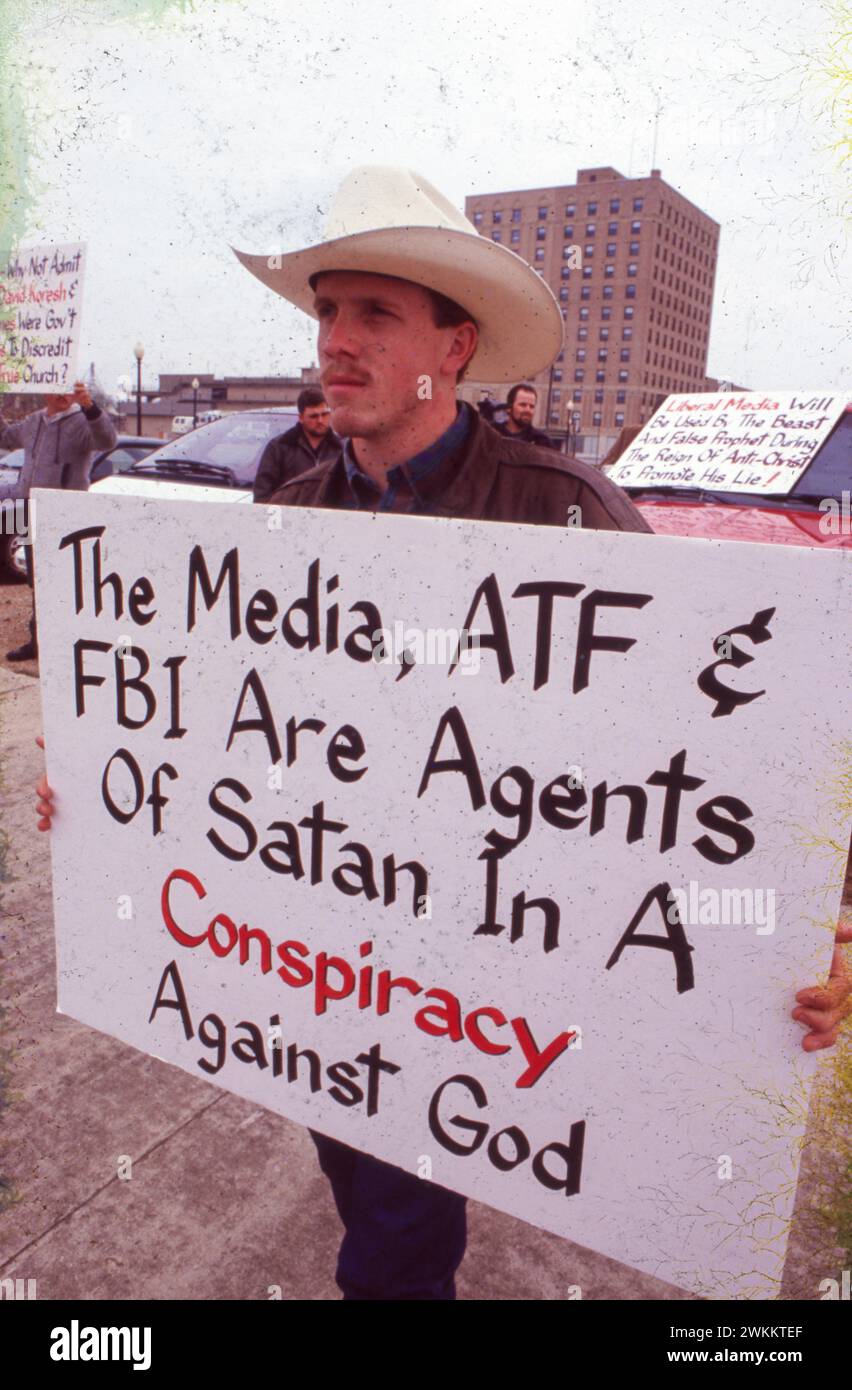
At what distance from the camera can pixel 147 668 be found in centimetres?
138

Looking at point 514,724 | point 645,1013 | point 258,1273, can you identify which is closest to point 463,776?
point 514,724

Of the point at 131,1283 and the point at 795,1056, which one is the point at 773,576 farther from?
the point at 131,1283

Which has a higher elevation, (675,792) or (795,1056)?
(675,792)

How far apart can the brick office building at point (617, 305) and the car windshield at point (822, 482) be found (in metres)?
67.2

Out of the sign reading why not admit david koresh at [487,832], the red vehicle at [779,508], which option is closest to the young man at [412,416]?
the sign reading why not admit david koresh at [487,832]

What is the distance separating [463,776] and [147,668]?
0.56 metres

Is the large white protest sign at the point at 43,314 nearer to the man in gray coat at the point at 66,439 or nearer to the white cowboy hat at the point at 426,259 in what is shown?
the man in gray coat at the point at 66,439

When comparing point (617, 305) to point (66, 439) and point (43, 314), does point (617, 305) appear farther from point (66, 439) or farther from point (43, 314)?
point (43, 314)

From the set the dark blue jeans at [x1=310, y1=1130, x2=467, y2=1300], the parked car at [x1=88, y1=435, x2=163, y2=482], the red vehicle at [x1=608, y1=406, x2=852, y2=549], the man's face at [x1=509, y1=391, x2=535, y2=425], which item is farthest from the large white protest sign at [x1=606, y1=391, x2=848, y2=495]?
the parked car at [x1=88, y1=435, x2=163, y2=482]

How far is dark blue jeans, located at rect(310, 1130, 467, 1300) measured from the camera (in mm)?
1484

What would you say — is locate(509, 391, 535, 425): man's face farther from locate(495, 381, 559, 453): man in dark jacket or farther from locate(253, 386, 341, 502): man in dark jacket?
locate(253, 386, 341, 502): man in dark jacket

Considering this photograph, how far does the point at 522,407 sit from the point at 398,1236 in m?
5.90

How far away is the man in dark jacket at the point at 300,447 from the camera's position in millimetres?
5086

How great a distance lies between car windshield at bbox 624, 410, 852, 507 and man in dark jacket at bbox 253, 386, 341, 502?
1.92 metres
